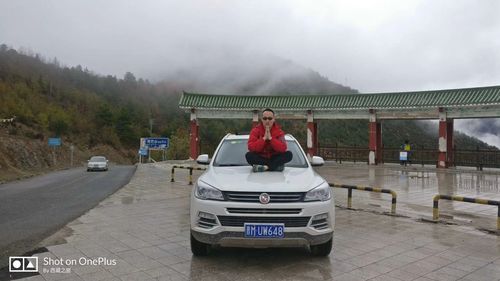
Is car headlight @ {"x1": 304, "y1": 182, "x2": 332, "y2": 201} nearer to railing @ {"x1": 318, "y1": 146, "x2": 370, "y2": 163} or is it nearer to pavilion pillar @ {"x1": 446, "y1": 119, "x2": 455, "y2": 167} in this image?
pavilion pillar @ {"x1": 446, "y1": 119, "x2": 455, "y2": 167}

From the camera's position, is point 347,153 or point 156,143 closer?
point 347,153

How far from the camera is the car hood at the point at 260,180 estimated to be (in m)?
4.50

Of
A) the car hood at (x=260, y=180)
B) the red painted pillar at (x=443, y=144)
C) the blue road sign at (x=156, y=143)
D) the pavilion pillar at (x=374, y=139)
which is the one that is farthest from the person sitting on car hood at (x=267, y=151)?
the blue road sign at (x=156, y=143)

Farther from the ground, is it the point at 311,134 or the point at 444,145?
the point at 311,134

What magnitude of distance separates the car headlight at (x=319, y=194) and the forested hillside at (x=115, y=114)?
79.6 feet

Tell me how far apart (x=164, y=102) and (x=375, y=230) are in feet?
365

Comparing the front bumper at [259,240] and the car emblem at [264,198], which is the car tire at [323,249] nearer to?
the front bumper at [259,240]

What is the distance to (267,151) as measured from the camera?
5.43 meters

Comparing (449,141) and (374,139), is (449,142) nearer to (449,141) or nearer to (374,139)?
(449,141)

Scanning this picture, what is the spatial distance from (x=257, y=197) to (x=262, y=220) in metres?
0.29

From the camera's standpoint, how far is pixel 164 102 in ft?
372

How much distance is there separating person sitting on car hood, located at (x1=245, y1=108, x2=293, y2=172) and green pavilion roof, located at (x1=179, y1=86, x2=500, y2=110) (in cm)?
2240

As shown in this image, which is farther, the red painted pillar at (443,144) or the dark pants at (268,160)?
the red painted pillar at (443,144)

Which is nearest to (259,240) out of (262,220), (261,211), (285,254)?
(262,220)
